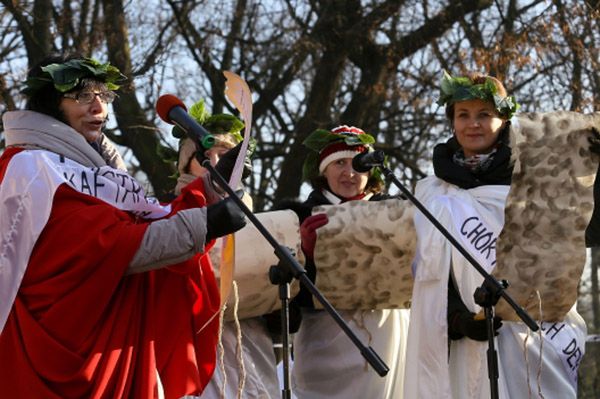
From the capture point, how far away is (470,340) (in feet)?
19.9

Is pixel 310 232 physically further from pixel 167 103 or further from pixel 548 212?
pixel 167 103

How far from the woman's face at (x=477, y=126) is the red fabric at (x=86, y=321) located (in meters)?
1.97

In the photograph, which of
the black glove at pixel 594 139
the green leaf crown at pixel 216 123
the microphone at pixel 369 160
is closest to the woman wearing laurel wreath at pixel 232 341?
the green leaf crown at pixel 216 123

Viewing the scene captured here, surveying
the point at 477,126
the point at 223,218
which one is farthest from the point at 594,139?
the point at 223,218

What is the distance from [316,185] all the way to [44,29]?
6.78 m

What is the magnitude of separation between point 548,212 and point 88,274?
2401 mm

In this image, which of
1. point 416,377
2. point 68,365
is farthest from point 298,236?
point 68,365

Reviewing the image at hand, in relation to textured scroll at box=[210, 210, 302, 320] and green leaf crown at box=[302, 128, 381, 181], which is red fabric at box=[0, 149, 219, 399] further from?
green leaf crown at box=[302, 128, 381, 181]

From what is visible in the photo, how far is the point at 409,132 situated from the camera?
633 inches

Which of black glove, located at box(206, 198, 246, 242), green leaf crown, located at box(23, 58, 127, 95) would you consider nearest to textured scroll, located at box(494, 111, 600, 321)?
black glove, located at box(206, 198, 246, 242)

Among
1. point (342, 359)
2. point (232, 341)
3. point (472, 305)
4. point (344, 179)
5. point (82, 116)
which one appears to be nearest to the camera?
point (82, 116)

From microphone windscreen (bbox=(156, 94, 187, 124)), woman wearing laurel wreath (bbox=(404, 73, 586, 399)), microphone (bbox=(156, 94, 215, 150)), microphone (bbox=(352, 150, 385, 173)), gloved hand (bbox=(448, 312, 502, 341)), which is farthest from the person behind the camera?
woman wearing laurel wreath (bbox=(404, 73, 586, 399))

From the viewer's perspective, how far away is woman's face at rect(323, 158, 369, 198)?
23.2 feet

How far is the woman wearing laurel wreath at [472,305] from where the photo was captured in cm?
603
